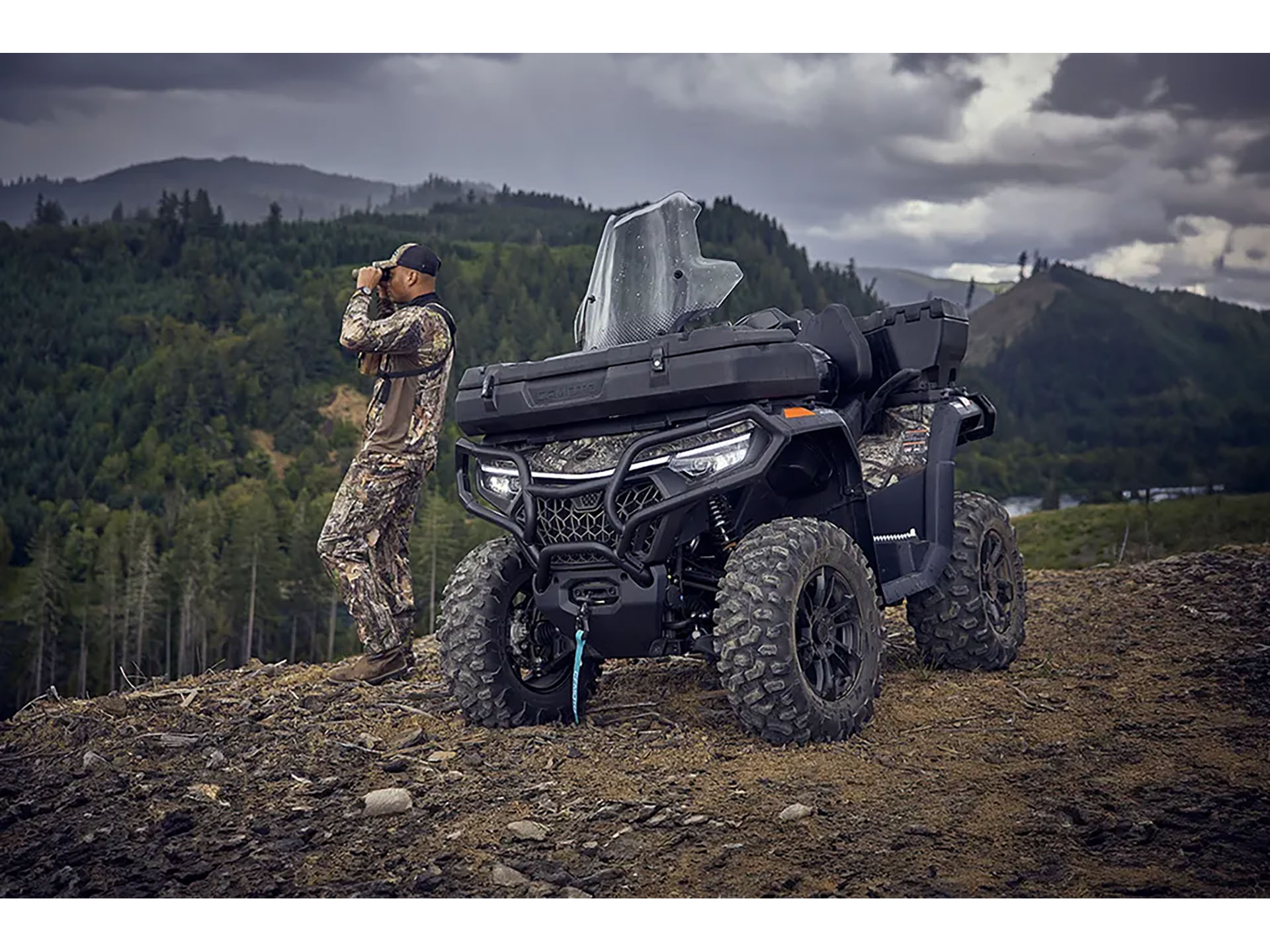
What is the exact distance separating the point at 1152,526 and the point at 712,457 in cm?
3608

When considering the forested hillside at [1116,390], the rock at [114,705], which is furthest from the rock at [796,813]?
the forested hillside at [1116,390]

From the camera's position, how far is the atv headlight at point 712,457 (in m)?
4.71

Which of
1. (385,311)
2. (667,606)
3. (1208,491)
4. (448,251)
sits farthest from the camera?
(448,251)

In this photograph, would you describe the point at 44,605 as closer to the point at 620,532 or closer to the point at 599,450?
the point at 599,450

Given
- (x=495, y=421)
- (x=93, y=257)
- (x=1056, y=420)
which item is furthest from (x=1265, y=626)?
(x=93, y=257)

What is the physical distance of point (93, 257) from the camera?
153m

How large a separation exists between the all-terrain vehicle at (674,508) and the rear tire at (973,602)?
0.31 metres

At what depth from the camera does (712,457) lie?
4727mm

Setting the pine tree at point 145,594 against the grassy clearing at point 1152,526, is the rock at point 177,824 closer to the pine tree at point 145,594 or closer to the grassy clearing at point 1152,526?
the grassy clearing at point 1152,526

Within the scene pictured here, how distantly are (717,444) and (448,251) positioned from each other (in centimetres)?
15191

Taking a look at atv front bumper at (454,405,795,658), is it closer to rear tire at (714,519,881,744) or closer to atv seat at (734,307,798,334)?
rear tire at (714,519,881,744)

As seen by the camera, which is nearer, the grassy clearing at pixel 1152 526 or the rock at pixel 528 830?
the rock at pixel 528 830

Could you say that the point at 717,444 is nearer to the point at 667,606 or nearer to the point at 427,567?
the point at 667,606

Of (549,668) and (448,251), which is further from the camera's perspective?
(448,251)
